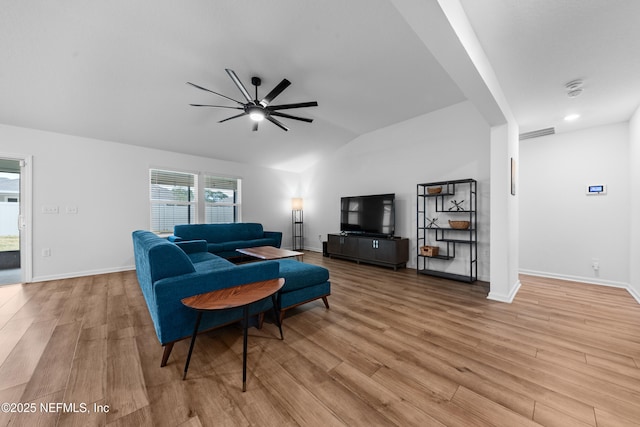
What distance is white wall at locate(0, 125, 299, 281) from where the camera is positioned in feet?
12.1

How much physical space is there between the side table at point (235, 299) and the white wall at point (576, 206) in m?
4.70

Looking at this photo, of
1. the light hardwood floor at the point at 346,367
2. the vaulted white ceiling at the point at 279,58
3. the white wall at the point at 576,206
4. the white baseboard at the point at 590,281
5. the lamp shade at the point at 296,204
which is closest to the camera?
the light hardwood floor at the point at 346,367

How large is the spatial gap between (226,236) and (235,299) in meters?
4.00

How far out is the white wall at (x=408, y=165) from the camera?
3.82 metres

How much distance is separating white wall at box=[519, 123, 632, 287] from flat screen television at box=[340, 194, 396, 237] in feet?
7.53

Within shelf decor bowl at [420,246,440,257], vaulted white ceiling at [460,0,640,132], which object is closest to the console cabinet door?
shelf decor bowl at [420,246,440,257]

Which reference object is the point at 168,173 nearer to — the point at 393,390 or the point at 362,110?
the point at 362,110

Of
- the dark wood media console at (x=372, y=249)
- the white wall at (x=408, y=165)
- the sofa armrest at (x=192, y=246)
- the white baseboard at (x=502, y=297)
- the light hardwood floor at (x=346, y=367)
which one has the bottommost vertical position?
the light hardwood floor at (x=346, y=367)

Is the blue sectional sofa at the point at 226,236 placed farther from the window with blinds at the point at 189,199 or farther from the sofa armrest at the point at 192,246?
the sofa armrest at the point at 192,246

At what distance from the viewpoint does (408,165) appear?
4.70 m

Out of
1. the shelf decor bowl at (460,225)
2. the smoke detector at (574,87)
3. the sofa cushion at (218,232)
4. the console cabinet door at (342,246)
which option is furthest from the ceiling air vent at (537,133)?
the sofa cushion at (218,232)

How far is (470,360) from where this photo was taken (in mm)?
1723

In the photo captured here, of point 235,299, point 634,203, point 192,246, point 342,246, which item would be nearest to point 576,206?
point 634,203

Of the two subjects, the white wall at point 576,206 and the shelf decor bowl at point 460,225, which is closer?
the white wall at point 576,206
